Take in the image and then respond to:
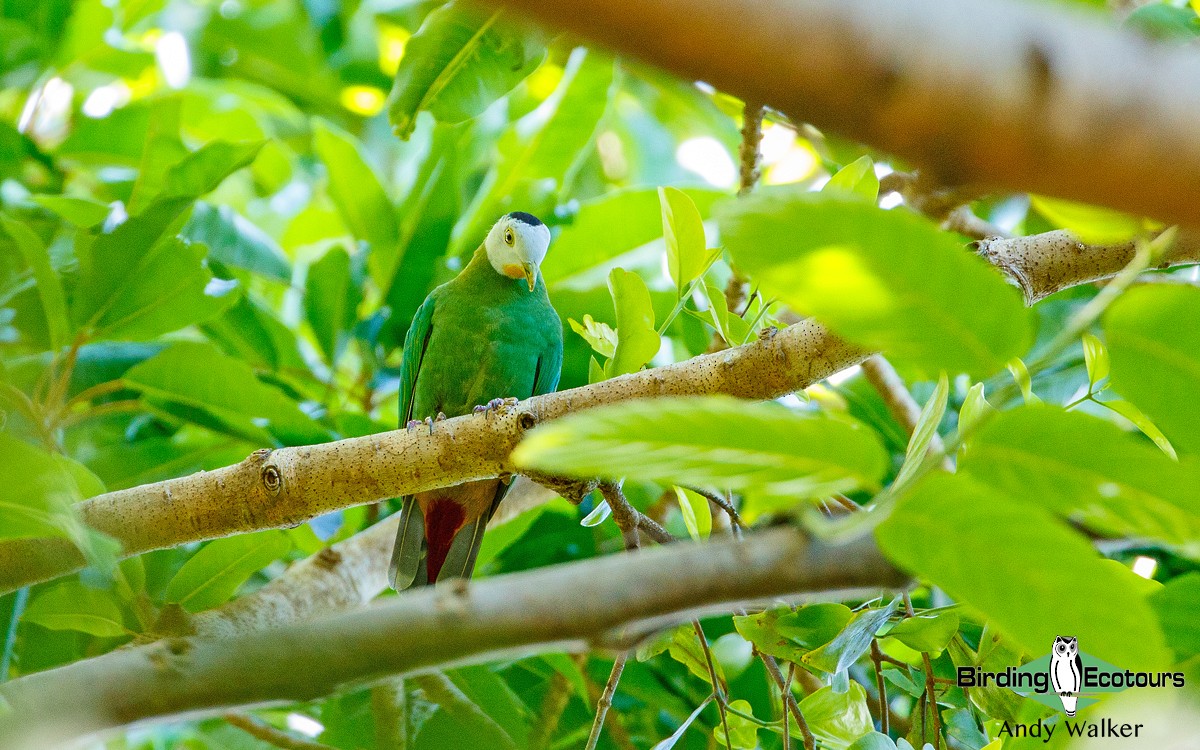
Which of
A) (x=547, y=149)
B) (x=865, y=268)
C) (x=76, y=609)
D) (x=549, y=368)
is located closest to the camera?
(x=865, y=268)

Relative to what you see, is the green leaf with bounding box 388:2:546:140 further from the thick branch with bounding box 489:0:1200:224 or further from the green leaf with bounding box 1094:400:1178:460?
the thick branch with bounding box 489:0:1200:224

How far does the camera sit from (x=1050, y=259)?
154cm

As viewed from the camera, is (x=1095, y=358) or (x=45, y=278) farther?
(x=45, y=278)

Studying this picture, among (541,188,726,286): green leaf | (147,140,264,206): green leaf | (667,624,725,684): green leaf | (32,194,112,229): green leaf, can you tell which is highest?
(147,140,264,206): green leaf

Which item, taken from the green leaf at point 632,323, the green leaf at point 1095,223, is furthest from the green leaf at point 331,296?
the green leaf at point 1095,223

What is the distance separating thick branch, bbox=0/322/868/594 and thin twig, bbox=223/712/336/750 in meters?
0.53

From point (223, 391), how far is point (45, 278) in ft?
1.53

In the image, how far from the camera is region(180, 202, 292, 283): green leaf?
287 cm

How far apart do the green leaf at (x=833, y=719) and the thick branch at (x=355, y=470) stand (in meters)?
0.50

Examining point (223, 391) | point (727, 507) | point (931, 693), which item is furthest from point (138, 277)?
point (931, 693)

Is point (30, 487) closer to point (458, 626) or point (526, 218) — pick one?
point (458, 626)

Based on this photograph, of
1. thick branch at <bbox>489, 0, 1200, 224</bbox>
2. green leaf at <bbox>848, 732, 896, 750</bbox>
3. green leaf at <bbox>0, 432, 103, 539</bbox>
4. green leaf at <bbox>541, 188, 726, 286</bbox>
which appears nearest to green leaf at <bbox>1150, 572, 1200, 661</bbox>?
green leaf at <bbox>848, 732, 896, 750</bbox>

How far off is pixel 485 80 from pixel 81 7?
2.46 metres

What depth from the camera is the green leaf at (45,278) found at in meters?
2.15
